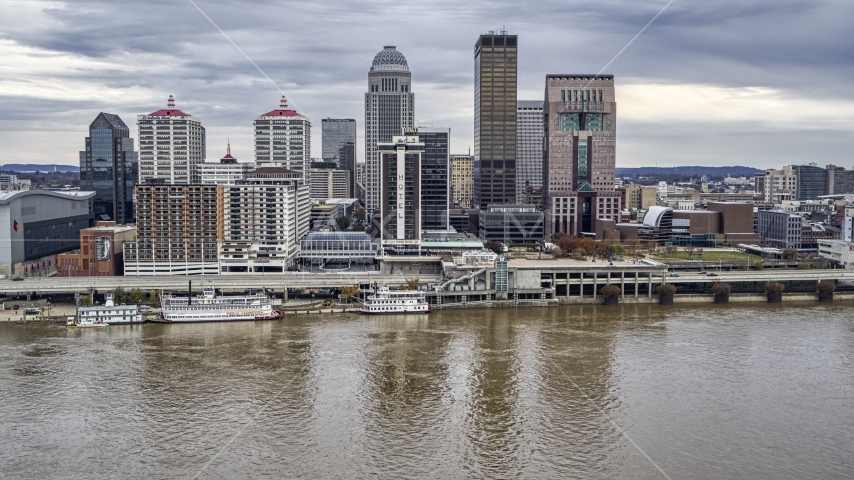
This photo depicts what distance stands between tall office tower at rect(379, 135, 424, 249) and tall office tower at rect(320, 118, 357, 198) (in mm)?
71928

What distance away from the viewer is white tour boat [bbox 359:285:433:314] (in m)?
35.6

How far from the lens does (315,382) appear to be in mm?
23812

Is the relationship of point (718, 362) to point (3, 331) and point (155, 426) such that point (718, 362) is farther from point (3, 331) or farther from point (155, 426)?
point (3, 331)

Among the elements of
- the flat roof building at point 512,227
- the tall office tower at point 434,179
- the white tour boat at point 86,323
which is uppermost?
the tall office tower at point 434,179

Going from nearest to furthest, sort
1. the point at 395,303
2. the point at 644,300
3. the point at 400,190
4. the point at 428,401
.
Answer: the point at 428,401, the point at 395,303, the point at 644,300, the point at 400,190

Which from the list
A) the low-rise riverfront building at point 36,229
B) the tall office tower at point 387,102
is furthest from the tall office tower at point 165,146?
the tall office tower at point 387,102

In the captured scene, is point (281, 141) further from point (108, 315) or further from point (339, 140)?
point (339, 140)

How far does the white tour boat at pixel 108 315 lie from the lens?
107 feet

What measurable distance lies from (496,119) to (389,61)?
2518 centimetres

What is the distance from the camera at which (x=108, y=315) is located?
32.9 metres

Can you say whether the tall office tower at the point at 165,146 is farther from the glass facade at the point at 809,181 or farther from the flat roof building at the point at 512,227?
the glass facade at the point at 809,181

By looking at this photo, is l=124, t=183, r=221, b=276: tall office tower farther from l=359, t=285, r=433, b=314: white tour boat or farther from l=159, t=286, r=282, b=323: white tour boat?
l=359, t=285, r=433, b=314: white tour boat

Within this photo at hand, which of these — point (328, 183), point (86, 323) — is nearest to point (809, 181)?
point (328, 183)

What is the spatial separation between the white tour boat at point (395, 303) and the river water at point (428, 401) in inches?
108
